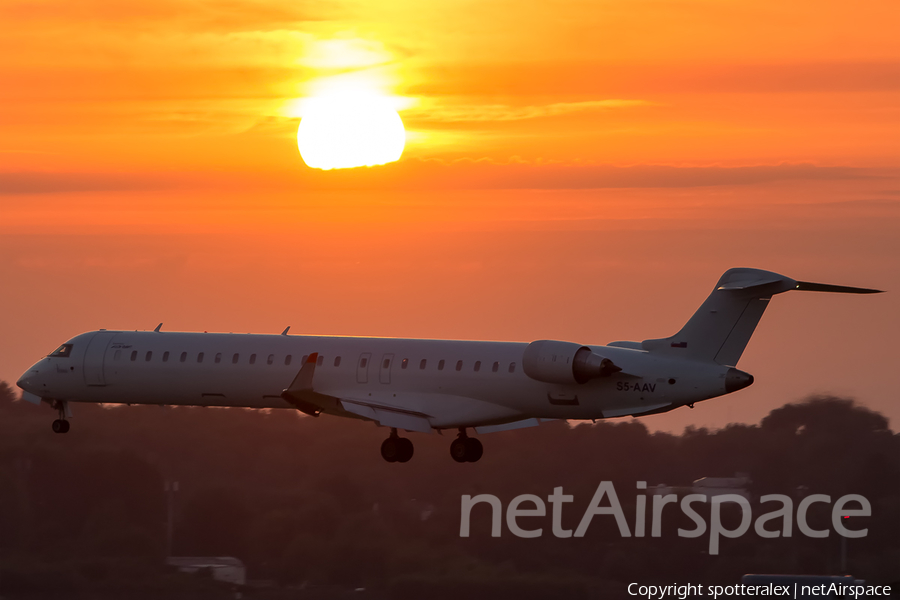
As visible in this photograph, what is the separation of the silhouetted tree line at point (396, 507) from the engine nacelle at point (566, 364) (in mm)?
39650

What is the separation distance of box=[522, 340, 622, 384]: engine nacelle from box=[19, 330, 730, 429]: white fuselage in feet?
2.53

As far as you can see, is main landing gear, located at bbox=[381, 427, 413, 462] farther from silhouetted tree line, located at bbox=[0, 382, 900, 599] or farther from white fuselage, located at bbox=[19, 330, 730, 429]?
silhouetted tree line, located at bbox=[0, 382, 900, 599]

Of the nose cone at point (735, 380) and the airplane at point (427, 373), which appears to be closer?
the nose cone at point (735, 380)

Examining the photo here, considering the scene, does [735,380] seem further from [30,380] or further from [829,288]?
[30,380]

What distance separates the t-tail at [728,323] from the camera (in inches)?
2191

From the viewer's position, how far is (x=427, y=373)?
5894 centimetres

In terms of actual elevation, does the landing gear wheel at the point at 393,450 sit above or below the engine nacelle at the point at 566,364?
below

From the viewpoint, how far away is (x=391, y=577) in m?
96.1

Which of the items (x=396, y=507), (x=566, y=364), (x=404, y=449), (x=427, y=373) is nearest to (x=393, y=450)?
(x=404, y=449)

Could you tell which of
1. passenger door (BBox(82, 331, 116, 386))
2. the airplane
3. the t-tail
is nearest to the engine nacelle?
the airplane

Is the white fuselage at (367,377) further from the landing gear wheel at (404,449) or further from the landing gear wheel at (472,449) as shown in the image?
the landing gear wheel at (404,449)

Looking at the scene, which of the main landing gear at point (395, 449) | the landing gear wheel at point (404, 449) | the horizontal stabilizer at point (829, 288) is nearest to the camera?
the horizontal stabilizer at point (829, 288)

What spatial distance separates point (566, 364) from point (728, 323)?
18.1 ft

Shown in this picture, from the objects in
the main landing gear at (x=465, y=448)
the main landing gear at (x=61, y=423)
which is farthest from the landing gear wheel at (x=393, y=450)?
the main landing gear at (x=61, y=423)
